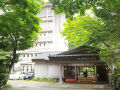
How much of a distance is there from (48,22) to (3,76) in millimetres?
24581

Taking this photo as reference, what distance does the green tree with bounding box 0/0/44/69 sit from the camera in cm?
1032

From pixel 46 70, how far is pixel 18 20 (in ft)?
47.3

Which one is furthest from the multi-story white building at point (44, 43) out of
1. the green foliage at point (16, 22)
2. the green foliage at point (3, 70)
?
the green foliage at point (16, 22)

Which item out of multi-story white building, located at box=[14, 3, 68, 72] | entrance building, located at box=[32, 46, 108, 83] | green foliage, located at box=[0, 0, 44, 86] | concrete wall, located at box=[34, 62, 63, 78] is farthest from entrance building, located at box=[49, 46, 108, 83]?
multi-story white building, located at box=[14, 3, 68, 72]

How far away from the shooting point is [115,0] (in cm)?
677

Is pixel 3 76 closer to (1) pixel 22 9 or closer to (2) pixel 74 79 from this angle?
(1) pixel 22 9

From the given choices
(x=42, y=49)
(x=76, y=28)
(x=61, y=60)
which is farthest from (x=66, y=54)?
(x=42, y=49)

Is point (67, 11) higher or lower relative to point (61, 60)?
higher

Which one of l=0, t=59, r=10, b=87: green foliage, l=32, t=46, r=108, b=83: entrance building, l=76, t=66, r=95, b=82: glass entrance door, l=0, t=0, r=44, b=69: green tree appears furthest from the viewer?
l=76, t=66, r=95, b=82: glass entrance door

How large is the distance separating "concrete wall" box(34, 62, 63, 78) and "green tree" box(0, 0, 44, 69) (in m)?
10.0

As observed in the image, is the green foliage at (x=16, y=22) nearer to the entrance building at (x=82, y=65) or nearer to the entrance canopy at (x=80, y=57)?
the entrance canopy at (x=80, y=57)

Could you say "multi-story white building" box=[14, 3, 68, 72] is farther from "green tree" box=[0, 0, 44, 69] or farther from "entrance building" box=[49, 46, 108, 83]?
"green tree" box=[0, 0, 44, 69]

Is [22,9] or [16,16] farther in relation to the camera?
[16,16]

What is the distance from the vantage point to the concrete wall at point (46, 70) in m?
23.9
